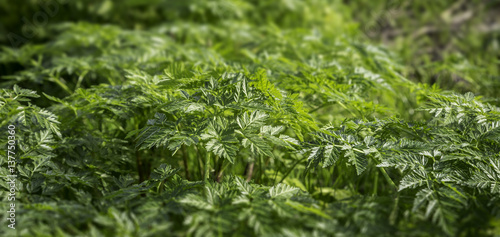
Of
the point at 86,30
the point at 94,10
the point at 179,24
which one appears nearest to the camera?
the point at 86,30

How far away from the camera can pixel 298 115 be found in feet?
4.44

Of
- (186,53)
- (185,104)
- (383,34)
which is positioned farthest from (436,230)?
(383,34)

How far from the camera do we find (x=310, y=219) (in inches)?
40.6

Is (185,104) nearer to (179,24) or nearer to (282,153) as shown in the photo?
(282,153)

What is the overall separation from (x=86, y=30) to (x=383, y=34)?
4058 millimetres

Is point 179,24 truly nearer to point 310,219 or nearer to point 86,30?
point 86,30

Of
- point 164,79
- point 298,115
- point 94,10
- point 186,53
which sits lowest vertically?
point 298,115

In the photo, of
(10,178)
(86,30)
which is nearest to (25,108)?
(10,178)

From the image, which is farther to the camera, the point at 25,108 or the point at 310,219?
the point at 25,108

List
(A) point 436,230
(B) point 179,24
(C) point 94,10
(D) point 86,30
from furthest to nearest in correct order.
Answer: (C) point 94,10, (B) point 179,24, (D) point 86,30, (A) point 436,230

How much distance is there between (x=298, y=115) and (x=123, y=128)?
97cm

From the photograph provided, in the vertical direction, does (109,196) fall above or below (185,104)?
below

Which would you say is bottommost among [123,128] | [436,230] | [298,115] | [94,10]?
[436,230]

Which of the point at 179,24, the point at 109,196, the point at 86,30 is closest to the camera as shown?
the point at 109,196
